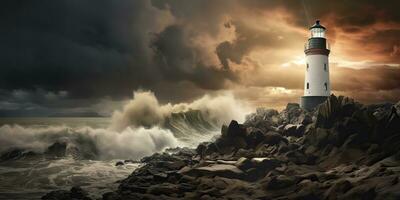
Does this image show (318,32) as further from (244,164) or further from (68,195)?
(68,195)

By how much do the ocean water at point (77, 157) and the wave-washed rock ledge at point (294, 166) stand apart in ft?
7.14

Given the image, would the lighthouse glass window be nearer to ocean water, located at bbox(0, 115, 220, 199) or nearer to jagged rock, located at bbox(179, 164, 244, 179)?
ocean water, located at bbox(0, 115, 220, 199)

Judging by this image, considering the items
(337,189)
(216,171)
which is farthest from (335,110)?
(337,189)

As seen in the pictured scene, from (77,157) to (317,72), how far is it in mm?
13301

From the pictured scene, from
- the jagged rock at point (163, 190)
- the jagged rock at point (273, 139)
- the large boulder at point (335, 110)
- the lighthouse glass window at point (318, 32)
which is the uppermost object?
the lighthouse glass window at point (318, 32)

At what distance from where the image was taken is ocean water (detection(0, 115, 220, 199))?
12719mm

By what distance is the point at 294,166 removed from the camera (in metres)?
11.2

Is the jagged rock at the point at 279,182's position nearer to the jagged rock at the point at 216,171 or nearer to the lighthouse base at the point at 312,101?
the jagged rock at the point at 216,171

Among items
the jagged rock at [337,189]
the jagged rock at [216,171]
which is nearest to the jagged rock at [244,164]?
the jagged rock at [216,171]

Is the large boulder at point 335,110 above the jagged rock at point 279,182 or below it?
above

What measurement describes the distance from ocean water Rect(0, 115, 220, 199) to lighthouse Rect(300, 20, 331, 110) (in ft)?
29.3

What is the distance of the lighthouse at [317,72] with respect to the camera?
19.8m

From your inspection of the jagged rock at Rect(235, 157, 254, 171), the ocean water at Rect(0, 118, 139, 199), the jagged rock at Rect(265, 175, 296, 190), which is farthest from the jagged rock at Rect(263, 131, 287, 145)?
the ocean water at Rect(0, 118, 139, 199)

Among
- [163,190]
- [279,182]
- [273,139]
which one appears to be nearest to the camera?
[279,182]
